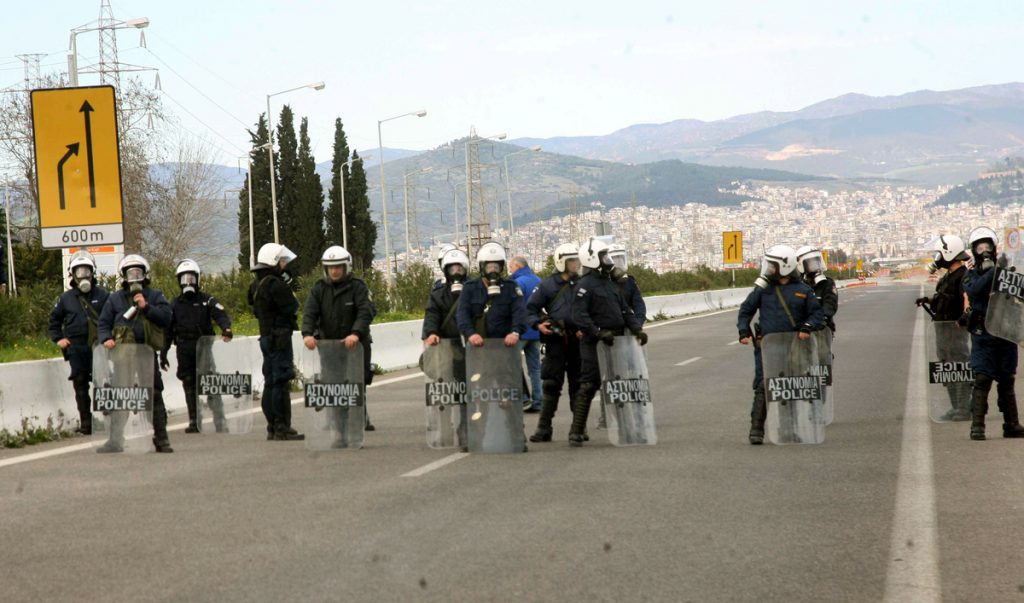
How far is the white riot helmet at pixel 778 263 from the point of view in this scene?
12742 millimetres

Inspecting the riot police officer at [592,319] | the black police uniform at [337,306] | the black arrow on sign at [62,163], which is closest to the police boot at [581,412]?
the riot police officer at [592,319]

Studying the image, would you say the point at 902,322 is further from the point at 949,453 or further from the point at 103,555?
the point at 103,555

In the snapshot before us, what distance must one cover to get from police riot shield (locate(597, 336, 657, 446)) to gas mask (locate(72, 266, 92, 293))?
18.2 feet

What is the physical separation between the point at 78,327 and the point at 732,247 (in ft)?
178

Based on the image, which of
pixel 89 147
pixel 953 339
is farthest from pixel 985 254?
pixel 89 147

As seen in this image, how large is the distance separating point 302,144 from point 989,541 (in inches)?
3403

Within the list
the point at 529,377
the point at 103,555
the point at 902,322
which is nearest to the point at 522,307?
the point at 529,377

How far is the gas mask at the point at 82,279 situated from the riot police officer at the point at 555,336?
4753 mm

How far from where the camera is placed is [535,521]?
28.5ft

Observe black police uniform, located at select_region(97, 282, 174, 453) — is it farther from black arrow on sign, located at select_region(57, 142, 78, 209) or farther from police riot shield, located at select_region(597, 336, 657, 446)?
police riot shield, located at select_region(597, 336, 657, 446)

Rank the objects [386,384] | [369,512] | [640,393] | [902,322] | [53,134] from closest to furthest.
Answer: [369,512] → [640,393] → [53,134] → [386,384] → [902,322]

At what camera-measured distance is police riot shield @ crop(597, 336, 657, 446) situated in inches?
503

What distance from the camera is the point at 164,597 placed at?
6699 millimetres

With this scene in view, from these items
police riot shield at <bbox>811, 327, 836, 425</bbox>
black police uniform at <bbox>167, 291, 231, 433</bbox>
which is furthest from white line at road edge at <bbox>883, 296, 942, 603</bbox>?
black police uniform at <bbox>167, 291, 231, 433</bbox>
